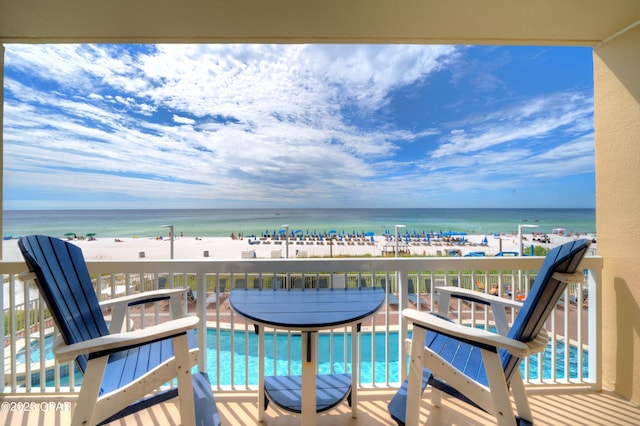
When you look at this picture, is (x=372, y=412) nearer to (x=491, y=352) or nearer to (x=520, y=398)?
(x=520, y=398)

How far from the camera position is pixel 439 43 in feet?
6.12

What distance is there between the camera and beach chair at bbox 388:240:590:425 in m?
0.98

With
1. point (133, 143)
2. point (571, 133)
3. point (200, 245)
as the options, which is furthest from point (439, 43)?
point (571, 133)

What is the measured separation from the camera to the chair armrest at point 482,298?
1429 mm

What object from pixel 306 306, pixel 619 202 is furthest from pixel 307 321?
pixel 619 202

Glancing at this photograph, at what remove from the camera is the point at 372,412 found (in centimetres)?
161

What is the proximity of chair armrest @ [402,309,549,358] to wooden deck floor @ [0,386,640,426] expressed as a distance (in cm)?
88

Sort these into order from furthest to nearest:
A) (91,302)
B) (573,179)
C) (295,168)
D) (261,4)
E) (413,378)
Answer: (295,168) < (573,179) < (261,4) < (91,302) < (413,378)

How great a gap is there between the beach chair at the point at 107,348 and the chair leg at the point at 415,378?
0.90 metres

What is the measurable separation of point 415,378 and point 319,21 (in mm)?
2133

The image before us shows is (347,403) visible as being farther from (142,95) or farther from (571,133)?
(571,133)

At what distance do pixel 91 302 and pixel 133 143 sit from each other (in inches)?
580

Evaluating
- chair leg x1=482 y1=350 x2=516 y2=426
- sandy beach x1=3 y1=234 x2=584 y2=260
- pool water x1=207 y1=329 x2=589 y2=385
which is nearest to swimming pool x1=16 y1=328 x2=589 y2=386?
pool water x1=207 y1=329 x2=589 y2=385

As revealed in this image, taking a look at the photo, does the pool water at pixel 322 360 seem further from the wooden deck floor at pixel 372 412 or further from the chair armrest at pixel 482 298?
the chair armrest at pixel 482 298
